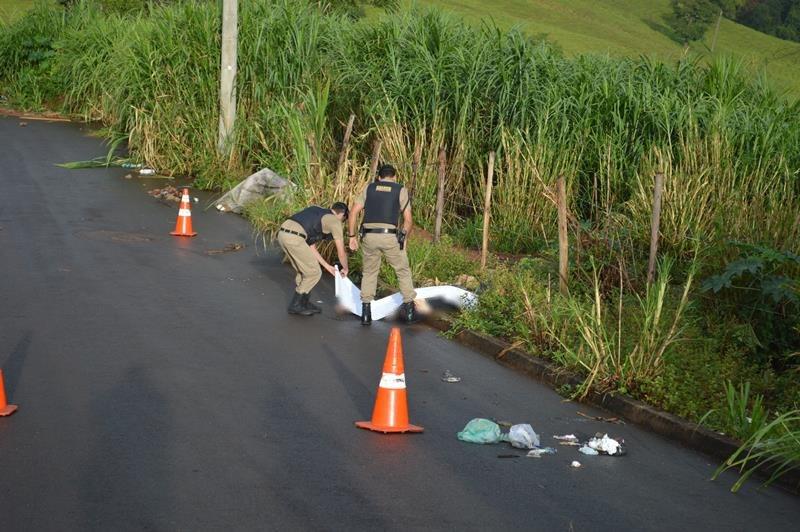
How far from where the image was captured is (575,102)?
1762cm

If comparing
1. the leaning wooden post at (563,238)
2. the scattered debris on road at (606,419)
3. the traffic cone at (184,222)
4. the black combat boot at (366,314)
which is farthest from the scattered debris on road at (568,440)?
the traffic cone at (184,222)

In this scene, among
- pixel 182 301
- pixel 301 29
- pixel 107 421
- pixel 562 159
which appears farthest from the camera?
pixel 301 29

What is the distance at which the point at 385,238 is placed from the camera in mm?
12688

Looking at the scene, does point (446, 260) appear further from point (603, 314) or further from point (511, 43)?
point (511, 43)

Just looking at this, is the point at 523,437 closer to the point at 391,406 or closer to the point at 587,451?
the point at 587,451

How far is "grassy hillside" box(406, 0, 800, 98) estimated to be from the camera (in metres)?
78.9

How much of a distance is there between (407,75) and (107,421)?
11.6 meters

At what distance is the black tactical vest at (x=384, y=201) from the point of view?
12680mm

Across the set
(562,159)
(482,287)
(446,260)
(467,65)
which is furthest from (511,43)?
(482,287)

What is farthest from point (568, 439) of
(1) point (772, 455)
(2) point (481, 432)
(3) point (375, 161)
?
(3) point (375, 161)

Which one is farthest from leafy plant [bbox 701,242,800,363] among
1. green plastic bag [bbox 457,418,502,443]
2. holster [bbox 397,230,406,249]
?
holster [bbox 397,230,406,249]

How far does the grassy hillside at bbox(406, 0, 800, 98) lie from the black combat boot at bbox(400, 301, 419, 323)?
58.5m

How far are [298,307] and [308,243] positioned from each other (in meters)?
0.80

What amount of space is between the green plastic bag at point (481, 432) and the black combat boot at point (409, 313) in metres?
→ 4.23
